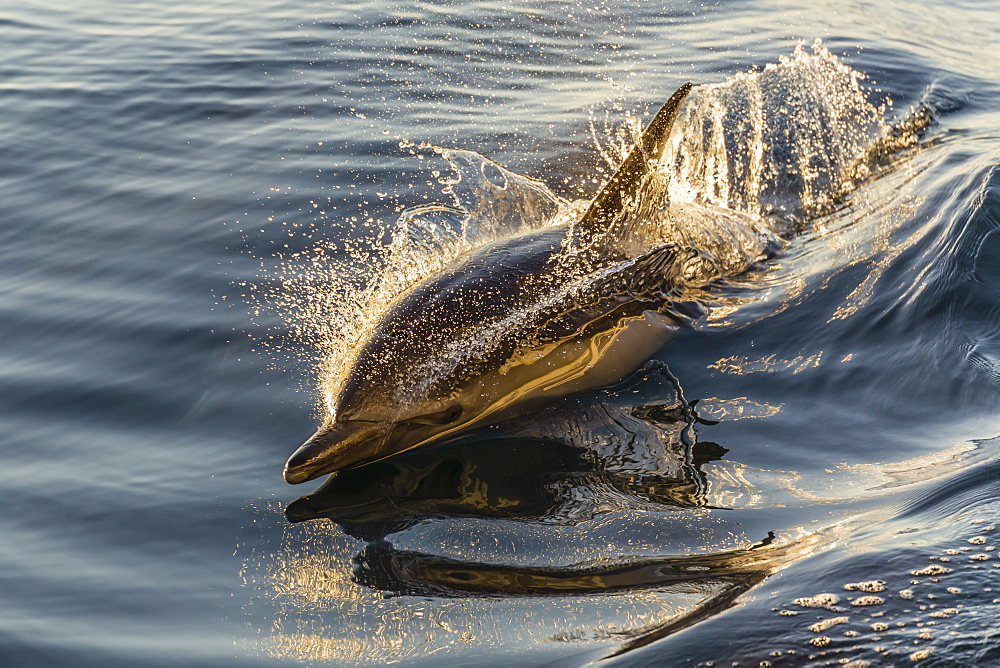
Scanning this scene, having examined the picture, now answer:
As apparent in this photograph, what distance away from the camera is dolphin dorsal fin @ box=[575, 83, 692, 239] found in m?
5.43

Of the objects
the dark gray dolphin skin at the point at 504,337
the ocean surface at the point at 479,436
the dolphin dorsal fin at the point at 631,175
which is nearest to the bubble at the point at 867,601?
the ocean surface at the point at 479,436

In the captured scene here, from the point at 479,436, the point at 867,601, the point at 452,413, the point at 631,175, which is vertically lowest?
the point at 867,601

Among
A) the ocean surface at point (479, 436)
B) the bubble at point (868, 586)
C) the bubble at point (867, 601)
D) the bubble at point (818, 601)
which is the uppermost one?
the ocean surface at point (479, 436)

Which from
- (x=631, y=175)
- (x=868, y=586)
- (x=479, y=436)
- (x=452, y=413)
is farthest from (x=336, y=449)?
(x=631, y=175)

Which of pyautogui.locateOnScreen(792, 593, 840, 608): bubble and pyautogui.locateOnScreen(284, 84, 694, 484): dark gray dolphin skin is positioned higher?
pyautogui.locateOnScreen(284, 84, 694, 484): dark gray dolphin skin

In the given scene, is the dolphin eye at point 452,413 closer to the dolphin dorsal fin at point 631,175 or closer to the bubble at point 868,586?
the dolphin dorsal fin at point 631,175

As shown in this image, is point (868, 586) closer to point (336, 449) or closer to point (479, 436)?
point (479, 436)

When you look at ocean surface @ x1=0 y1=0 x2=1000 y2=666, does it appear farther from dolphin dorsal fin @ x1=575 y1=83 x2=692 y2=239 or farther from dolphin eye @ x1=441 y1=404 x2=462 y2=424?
dolphin dorsal fin @ x1=575 y1=83 x2=692 y2=239

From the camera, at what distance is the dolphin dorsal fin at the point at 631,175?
5.43 meters

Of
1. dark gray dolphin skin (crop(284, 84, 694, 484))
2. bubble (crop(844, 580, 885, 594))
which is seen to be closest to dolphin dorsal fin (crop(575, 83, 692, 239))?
dark gray dolphin skin (crop(284, 84, 694, 484))

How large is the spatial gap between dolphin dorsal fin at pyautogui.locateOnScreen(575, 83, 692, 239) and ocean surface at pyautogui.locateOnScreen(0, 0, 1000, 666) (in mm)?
804

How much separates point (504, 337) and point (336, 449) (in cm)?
108

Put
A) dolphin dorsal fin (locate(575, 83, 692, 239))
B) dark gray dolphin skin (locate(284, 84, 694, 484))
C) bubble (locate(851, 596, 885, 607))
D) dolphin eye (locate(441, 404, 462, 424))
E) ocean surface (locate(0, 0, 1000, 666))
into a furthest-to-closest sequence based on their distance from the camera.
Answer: dolphin dorsal fin (locate(575, 83, 692, 239)) < dolphin eye (locate(441, 404, 462, 424)) < dark gray dolphin skin (locate(284, 84, 694, 484)) < ocean surface (locate(0, 0, 1000, 666)) < bubble (locate(851, 596, 885, 607))

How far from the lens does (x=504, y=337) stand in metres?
4.89
